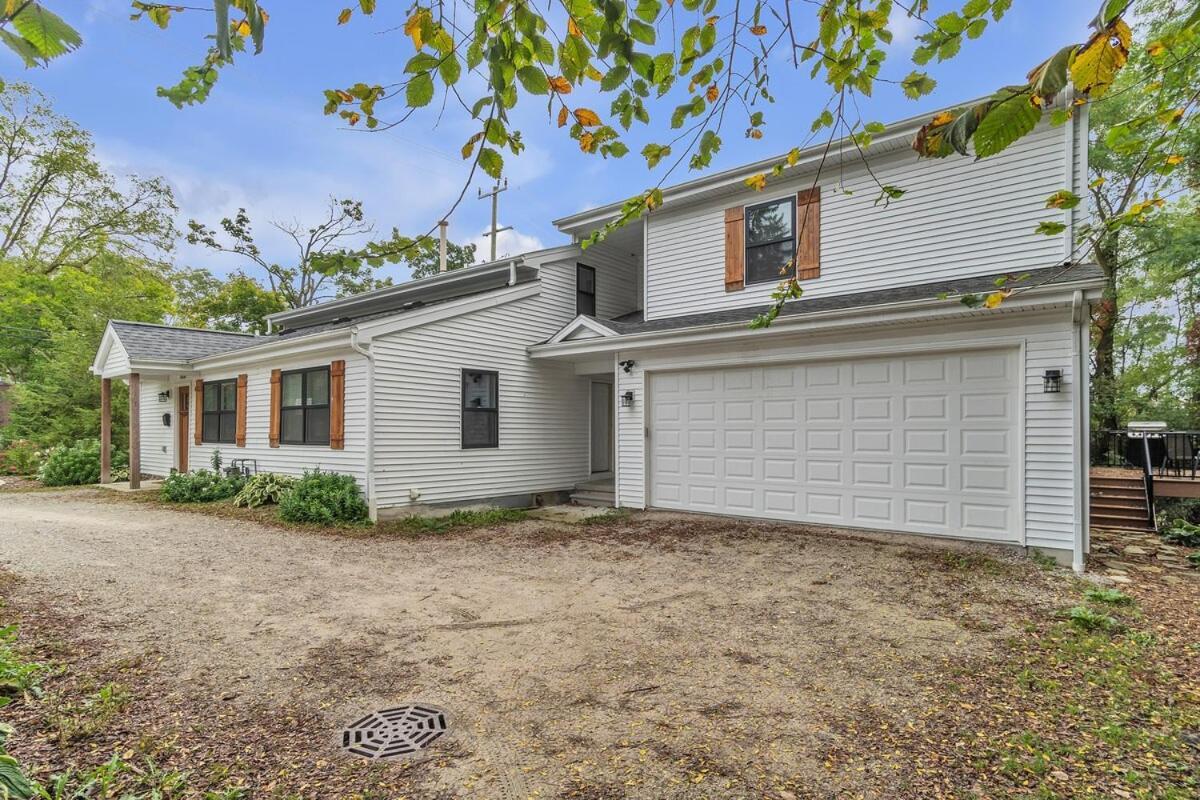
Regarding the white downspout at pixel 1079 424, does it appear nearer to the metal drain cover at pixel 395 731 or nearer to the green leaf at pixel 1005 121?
the green leaf at pixel 1005 121

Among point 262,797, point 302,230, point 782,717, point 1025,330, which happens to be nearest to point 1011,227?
point 1025,330

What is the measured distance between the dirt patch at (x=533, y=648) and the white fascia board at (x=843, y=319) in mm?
2687

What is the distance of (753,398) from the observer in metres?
8.19

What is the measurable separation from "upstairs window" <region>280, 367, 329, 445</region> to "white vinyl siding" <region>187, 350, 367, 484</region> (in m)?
0.13

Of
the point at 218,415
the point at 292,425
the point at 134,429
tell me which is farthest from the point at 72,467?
the point at 292,425

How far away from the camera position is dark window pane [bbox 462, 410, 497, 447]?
955cm

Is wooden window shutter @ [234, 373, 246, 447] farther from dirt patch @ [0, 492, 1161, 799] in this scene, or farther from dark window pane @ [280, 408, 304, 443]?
dirt patch @ [0, 492, 1161, 799]

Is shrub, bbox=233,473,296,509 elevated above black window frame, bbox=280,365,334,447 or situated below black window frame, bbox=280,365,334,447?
below

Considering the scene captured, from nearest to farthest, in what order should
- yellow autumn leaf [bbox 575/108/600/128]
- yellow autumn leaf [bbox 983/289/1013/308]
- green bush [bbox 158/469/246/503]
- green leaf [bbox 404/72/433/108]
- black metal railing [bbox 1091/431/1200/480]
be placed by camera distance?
1. green leaf [bbox 404/72/433/108]
2. yellow autumn leaf [bbox 575/108/600/128]
3. yellow autumn leaf [bbox 983/289/1013/308]
4. black metal railing [bbox 1091/431/1200/480]
5. green bush [bbox 158/469/246/503]

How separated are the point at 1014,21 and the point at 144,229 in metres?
28.2

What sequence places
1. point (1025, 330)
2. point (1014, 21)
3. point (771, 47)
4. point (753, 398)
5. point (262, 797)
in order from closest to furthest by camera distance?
point (262, 797) < point (771, 47) < point (1014, 21) < point (1025, 330) < point (753, 398)

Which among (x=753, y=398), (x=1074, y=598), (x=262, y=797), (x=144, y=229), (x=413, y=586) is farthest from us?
(x=144, y=229)

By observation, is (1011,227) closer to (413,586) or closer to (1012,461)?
(1012,461)

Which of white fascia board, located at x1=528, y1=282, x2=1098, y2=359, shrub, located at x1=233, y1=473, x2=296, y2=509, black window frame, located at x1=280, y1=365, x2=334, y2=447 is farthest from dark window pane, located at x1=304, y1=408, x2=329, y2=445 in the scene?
white fascia board, located at x1=528, y1=282, x2=1098, y2=359
